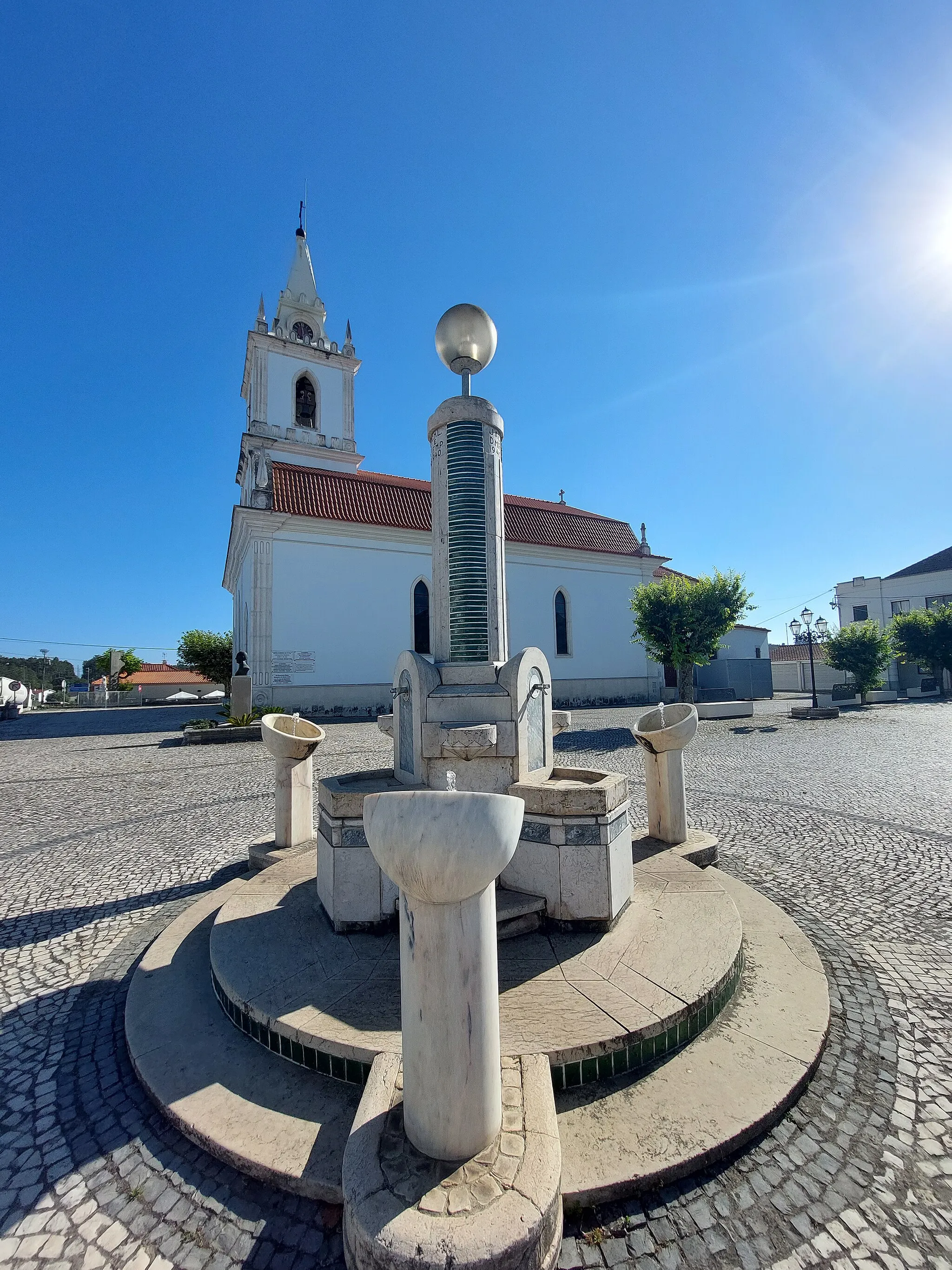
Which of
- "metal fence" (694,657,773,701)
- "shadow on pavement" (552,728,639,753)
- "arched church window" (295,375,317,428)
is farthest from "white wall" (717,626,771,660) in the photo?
"arched church window" (295,375,317,428)

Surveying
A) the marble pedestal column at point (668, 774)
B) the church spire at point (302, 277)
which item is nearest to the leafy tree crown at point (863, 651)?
the marble pedestal column at point (668, 774)

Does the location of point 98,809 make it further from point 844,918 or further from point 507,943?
point 844,918

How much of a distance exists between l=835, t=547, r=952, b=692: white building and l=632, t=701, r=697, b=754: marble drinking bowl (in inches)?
1558

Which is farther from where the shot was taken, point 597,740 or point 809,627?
point 809,627

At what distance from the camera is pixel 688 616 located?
59.5 feet

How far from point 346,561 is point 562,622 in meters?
10.9

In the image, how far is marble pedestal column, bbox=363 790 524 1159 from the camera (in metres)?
1.42

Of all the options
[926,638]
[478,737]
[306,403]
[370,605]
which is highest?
[306,403]

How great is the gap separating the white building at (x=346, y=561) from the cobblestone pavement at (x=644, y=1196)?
13261 millimetres

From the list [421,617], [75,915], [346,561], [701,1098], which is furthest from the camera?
[421,617]

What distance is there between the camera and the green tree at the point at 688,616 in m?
18.2

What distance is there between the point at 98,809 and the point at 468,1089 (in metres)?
7.71

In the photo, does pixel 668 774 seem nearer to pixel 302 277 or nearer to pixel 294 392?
pixel 294 392

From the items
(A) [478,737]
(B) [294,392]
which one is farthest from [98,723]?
(A) [478,737]
